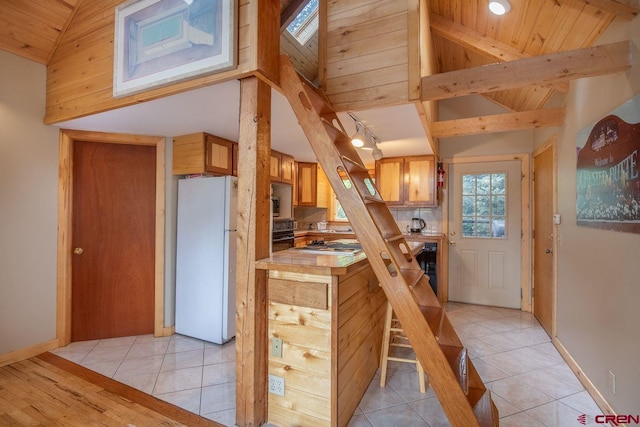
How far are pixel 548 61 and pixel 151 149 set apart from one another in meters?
3.68

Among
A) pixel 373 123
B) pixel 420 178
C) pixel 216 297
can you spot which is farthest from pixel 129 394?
pixel 420 178

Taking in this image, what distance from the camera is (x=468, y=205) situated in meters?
4.54

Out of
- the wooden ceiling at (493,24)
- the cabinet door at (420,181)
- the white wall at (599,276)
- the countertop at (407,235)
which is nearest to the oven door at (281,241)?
the countertop at (407,235)

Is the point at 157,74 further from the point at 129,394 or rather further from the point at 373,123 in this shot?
the point at 129,394

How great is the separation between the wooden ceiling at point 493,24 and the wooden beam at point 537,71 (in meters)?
0.24

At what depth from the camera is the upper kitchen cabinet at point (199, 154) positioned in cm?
323

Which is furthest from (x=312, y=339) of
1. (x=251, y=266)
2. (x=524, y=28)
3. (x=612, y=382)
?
(x=524, y=28)

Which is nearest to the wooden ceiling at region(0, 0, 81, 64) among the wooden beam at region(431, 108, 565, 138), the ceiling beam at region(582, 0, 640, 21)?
the wooden beam at region(431, 108, 565, 138)

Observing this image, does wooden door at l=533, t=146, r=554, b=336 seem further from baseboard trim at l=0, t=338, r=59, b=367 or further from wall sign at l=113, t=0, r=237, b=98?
baseboard trim at l=0, t=338, r=59, b=367

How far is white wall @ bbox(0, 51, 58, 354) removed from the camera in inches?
105

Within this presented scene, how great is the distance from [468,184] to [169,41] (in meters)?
4.11

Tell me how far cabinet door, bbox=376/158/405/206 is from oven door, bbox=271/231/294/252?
1584mm

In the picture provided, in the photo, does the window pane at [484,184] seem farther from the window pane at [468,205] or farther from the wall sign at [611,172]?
the wall sign at [611,172]

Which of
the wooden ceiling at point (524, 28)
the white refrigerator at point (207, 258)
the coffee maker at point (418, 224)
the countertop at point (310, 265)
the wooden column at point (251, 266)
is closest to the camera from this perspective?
the countertop at point (310, 265)
